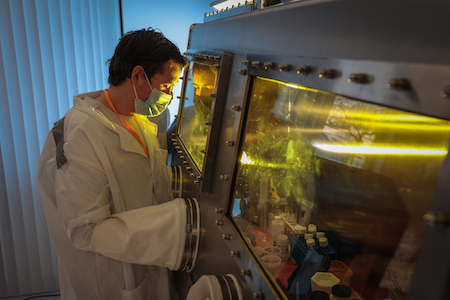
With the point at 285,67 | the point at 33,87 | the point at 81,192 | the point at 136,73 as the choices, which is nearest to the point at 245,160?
the point at 285,67

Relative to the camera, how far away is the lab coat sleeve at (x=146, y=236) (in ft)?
3.10

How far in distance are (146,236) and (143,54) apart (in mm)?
713

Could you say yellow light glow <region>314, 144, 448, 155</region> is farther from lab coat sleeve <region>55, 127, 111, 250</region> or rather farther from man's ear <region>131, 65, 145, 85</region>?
man's ear <region>131, 65, 145, 85</region>

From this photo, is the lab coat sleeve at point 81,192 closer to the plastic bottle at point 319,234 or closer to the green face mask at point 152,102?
the green face mask at point 152,102

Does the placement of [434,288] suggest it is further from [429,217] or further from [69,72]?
[69,72]

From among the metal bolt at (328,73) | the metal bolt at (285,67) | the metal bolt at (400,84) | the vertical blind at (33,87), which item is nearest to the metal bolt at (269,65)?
the metal bolt at (285,67)

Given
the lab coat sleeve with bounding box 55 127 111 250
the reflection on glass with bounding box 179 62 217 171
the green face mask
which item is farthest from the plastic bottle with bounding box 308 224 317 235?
the green face mask

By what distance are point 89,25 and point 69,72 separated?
0.37 m

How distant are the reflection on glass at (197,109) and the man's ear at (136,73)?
0.23 m

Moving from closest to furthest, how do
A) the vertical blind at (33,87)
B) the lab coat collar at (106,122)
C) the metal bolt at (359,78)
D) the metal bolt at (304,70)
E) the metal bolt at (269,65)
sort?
the metal bolt at (359,78) → the metal bolt at (304,70) → the metal bolt at (269,65) → the lab coat collar at (106,122) → the vertical blind at (33,87)

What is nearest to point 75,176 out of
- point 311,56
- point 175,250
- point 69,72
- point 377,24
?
point 175,250

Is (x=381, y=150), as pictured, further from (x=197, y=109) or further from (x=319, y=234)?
(x=197, y=109)

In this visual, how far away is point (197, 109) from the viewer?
4.38 ft

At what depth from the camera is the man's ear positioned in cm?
123
